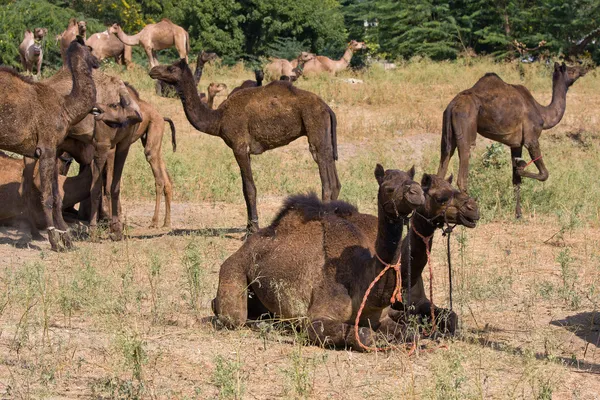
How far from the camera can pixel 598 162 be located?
68.8ft

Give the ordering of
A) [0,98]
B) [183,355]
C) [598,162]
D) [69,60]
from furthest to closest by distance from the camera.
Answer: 1. [598,162]
2. [69,60]
3. [0,98]
4. [183,355]

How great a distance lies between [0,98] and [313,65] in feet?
75.5

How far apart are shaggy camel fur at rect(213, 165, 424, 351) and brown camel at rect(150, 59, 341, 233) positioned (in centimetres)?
474

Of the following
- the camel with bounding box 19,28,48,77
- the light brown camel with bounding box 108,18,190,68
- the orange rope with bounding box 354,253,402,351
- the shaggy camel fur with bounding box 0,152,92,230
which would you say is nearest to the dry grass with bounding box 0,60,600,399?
the orange rope with bounding box 354,253,402,351

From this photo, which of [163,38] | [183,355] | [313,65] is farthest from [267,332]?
[313,65]

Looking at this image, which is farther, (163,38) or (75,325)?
(163,38)

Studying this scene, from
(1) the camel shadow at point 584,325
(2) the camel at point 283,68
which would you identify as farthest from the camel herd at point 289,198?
(2) the camel at point 283,68

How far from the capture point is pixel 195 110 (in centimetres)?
1367

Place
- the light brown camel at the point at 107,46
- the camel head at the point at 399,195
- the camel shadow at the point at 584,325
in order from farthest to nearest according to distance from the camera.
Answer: the light brown camel at the point at 107,46
the camel shadow at the point at 584,325
the camel head at the point at 399,195

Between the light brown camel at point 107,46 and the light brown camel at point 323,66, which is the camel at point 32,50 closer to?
the light brown camel at point 107,46

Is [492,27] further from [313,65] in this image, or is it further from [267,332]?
[267,332]

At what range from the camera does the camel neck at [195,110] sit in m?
13.6

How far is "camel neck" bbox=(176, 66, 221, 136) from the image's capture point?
536 inches

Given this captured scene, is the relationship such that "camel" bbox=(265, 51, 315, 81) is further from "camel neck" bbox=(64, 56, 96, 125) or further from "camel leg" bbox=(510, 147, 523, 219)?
"camel neck" bbox=(64, 56, 96, 125)
